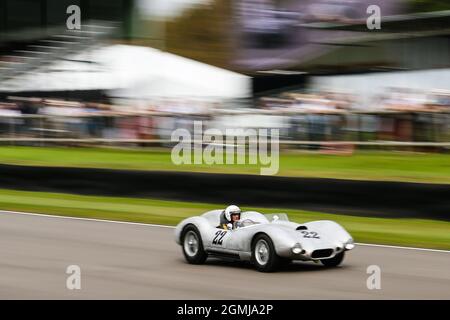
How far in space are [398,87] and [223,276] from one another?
351 inches

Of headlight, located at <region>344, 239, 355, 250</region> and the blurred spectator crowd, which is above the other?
the blurred spectator crowd

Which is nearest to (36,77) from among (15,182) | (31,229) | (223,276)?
(15,182)

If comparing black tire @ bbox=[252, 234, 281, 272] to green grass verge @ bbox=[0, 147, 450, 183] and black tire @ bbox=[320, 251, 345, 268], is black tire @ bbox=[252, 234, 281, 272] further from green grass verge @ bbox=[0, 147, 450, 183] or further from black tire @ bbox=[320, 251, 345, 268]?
green grass verge @ bbox=[0, 147, 450, 183]

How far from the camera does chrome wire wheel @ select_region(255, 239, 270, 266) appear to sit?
7.43 meters

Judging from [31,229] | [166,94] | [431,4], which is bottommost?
[31,229]

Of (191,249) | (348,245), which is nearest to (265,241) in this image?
(348,245)

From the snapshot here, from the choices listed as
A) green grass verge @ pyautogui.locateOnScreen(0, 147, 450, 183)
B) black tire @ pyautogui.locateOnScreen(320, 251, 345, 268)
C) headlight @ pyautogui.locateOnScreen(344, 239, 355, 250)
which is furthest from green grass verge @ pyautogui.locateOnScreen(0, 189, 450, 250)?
headlight @ pyautogui.locateOnScreen(344, 239, 355, 250)

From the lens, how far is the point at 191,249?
8.26 metres

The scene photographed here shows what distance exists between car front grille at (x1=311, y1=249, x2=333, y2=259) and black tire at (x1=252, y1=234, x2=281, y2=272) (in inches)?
10.9

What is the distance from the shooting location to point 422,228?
10.2 meters

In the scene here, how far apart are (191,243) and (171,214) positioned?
4.14m

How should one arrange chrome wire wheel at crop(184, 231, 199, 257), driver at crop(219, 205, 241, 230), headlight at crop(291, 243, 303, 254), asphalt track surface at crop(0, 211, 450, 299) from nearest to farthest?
asphalt track surface at crop(0, 211, 450, 299) → headlight at crop(291, 243, 303, 254) → driver at crop(219, 205, 241, 230) → chrome wire wheel at crop(184, 231, 199, 257)

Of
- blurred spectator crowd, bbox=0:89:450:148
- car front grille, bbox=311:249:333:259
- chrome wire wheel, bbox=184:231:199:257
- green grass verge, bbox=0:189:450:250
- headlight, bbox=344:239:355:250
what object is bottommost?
green grass verge, bbox=0:189:450:250
